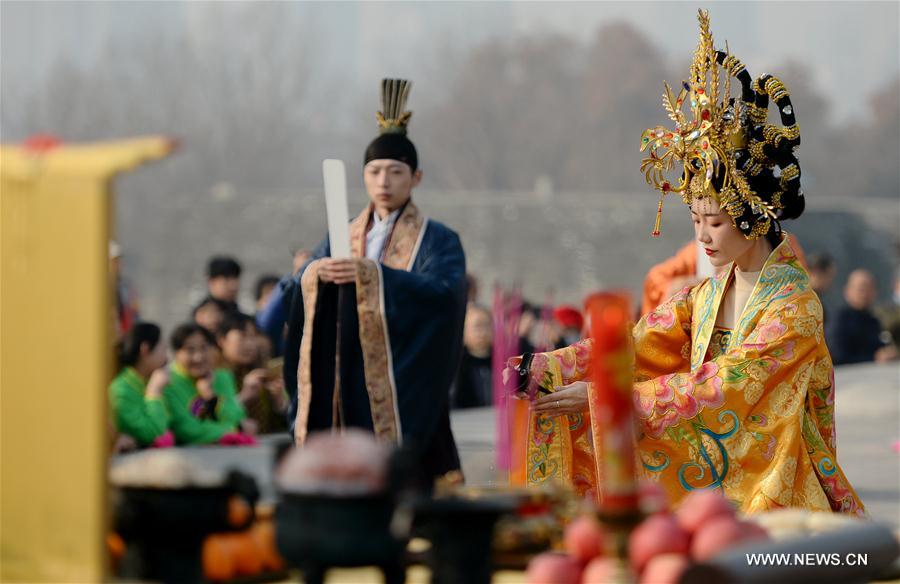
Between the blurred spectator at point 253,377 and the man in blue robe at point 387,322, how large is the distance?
1.90m

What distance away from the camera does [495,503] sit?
240cm

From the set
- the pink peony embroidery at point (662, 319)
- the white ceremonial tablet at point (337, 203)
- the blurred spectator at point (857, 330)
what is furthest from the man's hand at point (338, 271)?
the blurred spectator at point (857, 330)

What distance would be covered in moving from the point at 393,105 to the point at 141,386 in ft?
4.45

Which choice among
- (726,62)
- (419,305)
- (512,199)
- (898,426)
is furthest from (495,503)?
(512,199)

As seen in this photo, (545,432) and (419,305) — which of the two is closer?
(545,432)

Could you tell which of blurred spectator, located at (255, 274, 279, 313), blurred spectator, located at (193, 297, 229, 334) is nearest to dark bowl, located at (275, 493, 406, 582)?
blurred spectator, located at (193, 297, 229, 334)

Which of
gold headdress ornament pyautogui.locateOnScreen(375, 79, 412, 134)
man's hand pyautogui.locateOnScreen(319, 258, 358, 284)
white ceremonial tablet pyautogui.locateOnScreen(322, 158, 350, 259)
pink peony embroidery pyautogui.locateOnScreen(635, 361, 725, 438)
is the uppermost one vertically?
gold headdress ornament pyautogui.locateOnScreen(375, 79, 412, 134)

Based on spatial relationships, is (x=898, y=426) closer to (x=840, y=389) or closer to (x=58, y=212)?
(x=840, y=389)

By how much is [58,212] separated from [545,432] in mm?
2032

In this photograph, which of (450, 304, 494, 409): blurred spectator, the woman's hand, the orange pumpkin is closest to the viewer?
the orange pumpkin

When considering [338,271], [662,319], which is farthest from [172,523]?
[338,271]

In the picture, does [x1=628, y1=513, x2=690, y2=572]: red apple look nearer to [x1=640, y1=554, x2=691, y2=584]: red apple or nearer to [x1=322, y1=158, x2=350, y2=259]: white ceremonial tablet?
[x1=640, y1=554, x2=691, y2=584]: red apple

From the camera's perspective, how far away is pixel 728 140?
13.5 ft

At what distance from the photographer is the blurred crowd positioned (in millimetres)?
5621
